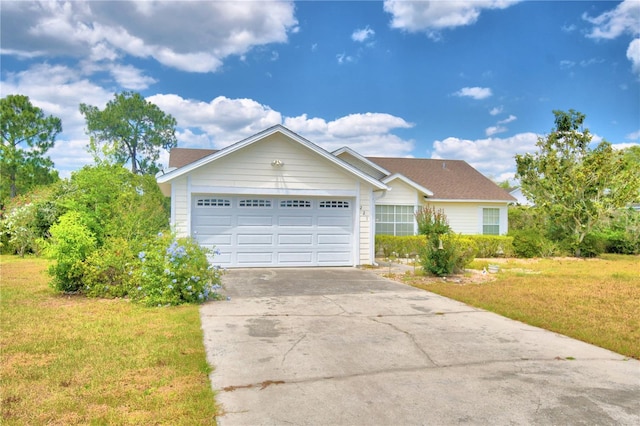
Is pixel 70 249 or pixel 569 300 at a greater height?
pixel 70 249

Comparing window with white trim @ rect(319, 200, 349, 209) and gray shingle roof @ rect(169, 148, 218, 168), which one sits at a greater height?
gray shingle roof @ rect(169, 148, 218, 168)

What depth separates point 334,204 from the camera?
1451cm

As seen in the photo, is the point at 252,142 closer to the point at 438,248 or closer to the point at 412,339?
the point at 438,248

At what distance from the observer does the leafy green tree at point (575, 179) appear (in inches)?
784

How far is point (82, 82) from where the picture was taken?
2219cm

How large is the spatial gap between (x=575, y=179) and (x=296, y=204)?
14.1 m

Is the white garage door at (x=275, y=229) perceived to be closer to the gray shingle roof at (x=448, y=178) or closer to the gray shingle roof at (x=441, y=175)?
the gray shingle roof at (x=441, y=175)

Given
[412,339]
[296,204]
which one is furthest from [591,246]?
[412,339]

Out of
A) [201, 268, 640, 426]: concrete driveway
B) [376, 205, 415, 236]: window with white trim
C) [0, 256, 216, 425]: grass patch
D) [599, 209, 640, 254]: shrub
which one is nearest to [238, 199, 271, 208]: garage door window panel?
[201, 268, 640, 426]: concrete driveway

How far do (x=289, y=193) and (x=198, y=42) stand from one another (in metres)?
5.64

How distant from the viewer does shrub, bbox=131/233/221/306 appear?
8.16m

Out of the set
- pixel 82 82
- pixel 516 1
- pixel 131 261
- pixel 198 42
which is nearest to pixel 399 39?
pixel 516 1

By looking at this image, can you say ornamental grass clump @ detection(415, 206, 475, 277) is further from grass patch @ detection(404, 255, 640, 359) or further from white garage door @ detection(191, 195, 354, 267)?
white garage door @ detection(191, 195, 354, 267)

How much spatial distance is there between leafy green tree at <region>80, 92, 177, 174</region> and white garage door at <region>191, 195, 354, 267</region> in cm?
3081
